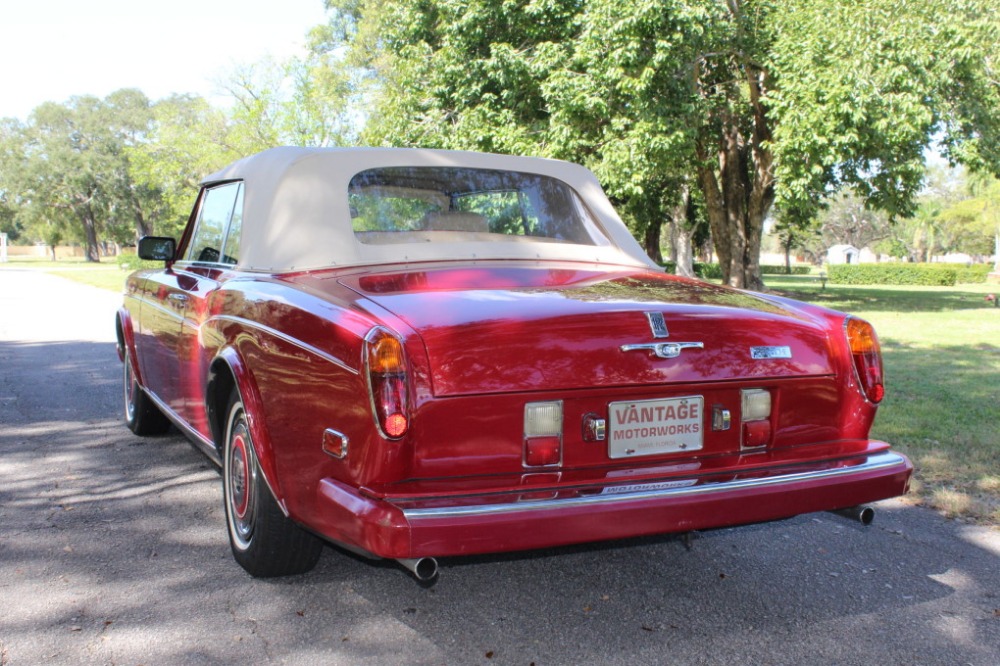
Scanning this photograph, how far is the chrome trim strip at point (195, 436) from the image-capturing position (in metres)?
3.95

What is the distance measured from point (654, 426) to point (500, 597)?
0.97 m

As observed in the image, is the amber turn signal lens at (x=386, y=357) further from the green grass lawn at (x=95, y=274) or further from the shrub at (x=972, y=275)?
the shrub at (x=972, y=275)

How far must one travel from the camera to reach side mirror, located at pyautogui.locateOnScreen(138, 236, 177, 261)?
204 inches

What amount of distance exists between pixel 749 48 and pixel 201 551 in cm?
1838

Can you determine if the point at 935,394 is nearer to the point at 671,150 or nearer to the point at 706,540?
the point at 706,540

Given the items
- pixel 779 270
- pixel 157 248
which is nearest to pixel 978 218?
pixel 779 270

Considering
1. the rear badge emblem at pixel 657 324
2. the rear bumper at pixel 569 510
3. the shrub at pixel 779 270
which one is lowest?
the shrub at pixel 779 270

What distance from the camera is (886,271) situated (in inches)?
1934

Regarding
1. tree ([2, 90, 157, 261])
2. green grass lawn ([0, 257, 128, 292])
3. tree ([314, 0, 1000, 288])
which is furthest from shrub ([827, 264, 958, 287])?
tree ([2, 90, 157, 261])

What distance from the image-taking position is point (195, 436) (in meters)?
4.26

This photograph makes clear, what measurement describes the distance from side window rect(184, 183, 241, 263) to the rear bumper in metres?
2.13

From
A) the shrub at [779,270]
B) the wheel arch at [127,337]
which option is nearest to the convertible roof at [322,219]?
the wheel arch at [127,337]

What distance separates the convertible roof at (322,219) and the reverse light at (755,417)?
1344 mm

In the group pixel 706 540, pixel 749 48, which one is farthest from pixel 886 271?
pixel 706 540
